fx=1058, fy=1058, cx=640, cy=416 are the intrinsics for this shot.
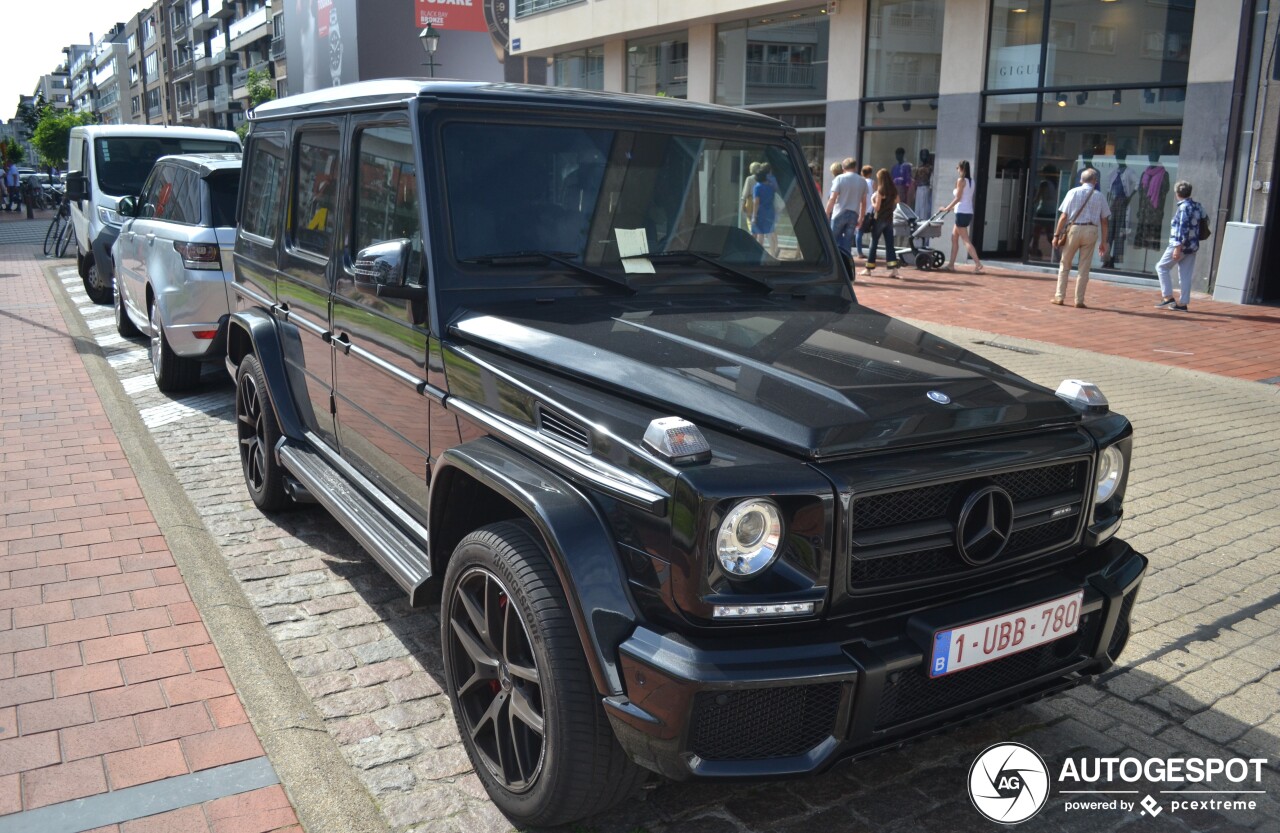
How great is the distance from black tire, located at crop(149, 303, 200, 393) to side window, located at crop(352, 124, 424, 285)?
485cm

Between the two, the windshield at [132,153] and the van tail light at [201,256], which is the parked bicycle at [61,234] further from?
the van tail light at [201,256]

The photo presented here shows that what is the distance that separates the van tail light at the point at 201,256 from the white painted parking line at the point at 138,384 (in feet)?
4.94

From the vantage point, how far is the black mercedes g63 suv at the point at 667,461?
2424 millimetres

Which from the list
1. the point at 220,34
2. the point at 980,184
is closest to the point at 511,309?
the point at 980,184

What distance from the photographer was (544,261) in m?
3.61

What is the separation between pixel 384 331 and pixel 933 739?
235 cm

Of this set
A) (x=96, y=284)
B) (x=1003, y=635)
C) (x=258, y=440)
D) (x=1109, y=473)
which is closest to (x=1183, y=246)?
(x=1109, y=473)

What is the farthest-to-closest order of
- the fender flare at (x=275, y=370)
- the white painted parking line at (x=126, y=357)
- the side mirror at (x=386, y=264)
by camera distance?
the white painted parking line at (x=126, y=357), the fender flare at (x=275, y=370), the side mirror at (x=386, y=264)

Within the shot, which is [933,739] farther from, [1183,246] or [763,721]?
[1183,246]

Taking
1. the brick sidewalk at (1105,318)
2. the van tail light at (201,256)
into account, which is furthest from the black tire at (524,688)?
the brick sidewalk at (1105,318)

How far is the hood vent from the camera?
2732 mm

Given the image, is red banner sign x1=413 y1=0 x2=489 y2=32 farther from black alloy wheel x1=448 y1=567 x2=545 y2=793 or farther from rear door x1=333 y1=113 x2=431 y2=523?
black alloy wheel x1=448 y1=567 x2=545 y2=793

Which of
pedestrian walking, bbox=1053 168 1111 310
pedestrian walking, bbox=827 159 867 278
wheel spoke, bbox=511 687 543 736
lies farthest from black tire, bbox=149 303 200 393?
pedestrian walking, bbox=1053 168 1111 310

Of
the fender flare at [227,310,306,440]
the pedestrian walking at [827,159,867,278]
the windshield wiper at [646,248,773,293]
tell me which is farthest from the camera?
the pedestrian walking at [827,159,867,278]
